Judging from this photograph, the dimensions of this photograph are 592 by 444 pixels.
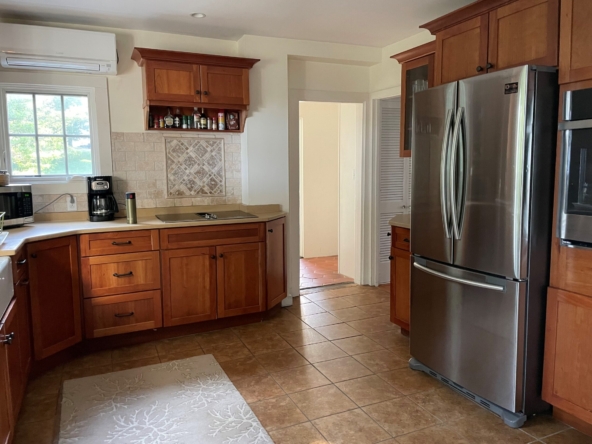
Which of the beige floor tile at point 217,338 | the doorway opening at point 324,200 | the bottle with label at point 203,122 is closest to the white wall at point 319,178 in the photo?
the doorway opening at point 324,200

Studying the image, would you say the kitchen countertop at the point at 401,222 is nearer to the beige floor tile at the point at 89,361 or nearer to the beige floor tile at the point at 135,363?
the beige floor tile at the point at 135,363

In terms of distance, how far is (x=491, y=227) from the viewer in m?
2.29

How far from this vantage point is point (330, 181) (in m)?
6.41

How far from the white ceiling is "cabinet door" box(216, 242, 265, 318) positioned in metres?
1.73

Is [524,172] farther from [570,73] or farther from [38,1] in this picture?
[38,1]

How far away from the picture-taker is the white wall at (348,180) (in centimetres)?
480

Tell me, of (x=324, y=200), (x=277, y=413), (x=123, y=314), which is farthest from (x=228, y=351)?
(x=324, y=200)

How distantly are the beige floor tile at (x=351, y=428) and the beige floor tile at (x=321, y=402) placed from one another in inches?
2.0

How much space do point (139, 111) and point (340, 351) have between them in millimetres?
2468

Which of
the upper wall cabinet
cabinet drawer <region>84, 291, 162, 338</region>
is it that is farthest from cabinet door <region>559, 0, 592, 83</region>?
cabinet drawer <region>84, 291, 162, 338</region>

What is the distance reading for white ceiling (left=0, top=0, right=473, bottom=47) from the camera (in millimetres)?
3119

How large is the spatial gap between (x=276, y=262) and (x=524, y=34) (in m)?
2.44

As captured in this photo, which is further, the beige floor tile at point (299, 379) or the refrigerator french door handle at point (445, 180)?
the beige floor tile at point (299, 379)

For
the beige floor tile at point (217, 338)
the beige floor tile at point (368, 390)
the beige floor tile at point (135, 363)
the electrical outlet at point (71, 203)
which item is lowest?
the beige floor tile at point (368, 390)
